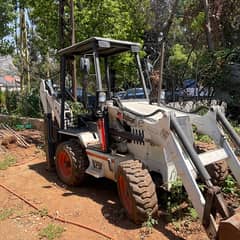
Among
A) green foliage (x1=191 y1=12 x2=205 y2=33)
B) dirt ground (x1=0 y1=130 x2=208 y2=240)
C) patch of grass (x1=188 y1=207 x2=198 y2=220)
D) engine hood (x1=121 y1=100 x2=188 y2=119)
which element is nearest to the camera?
dirt ground (x1=0 y1=130 x2=208 y2=240)

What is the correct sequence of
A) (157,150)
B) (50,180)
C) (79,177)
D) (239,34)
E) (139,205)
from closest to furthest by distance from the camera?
1. (139,205)
2. (157,150)
3. (79,177)
4. (50,180)
5. (239,34)

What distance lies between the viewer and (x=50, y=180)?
22.2 ft

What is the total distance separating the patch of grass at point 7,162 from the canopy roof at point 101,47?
2.78 m

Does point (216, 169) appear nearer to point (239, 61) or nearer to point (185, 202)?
point (185, 202)

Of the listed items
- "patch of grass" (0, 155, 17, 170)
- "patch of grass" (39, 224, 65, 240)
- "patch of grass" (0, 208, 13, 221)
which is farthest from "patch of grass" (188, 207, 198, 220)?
"patch of grass" (0, 155, 17, 170)

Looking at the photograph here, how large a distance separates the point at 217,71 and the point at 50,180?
7685mm

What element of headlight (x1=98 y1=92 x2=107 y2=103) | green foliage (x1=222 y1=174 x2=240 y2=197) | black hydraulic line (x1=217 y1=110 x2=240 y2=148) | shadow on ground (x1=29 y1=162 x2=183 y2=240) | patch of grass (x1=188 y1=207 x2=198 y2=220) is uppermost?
headlight (x1=98 y1=92 x2=107 y2=103)

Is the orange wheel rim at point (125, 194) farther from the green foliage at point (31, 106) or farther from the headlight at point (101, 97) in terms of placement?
the green foliage at point (31, 106)

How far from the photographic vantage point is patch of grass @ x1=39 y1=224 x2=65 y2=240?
4.46m

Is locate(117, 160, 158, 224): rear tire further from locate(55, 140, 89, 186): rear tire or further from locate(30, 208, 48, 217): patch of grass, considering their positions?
locate(55, 140, 89, 186): rear tire

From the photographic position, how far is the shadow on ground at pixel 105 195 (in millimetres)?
4625

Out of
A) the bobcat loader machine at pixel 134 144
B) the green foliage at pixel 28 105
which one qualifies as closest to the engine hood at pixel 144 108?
the bobcat loader machine at pixel 134 144

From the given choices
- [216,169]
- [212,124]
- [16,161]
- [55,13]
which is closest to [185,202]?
[216,169]

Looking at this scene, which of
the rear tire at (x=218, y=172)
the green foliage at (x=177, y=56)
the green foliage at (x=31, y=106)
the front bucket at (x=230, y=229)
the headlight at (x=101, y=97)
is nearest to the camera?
the front bucket at (x=230, y=229)
